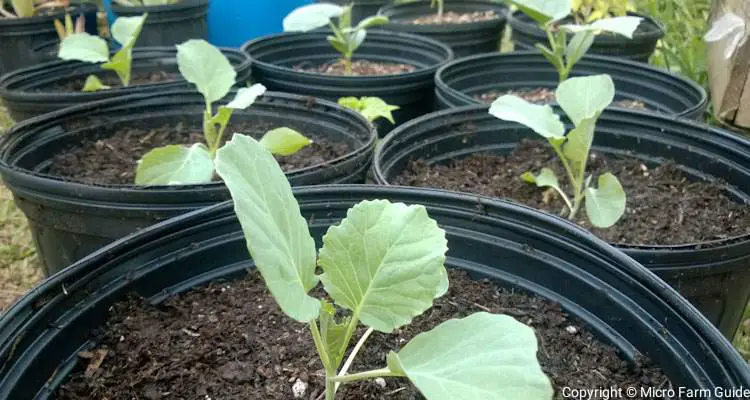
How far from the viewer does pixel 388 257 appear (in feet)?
1.93

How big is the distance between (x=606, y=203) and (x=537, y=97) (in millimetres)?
832

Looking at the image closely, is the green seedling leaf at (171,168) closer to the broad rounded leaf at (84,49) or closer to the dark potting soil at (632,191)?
the dark potting soil at (632,191)

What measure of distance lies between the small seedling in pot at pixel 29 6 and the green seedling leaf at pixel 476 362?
2.39 metres

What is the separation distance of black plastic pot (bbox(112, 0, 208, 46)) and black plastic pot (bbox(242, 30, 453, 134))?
48cm

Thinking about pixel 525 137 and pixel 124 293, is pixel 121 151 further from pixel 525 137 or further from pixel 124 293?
pixel 525 137

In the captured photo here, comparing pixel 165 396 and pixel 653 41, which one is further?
pixel 653 41

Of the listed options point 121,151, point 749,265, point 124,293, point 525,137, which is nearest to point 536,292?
point 749,265

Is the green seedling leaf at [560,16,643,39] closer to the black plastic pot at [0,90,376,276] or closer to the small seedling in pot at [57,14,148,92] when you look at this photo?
the black plastic pot at [0,90,376,276]

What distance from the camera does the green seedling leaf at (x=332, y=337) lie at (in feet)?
2.05

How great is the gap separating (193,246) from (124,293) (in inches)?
4.1

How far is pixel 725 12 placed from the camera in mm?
2072

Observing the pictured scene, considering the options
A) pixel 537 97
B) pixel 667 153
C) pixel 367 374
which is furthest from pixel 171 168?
pixel 537 97

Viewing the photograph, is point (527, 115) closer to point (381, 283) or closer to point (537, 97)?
point (381, 283)

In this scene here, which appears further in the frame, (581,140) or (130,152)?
(130,152)
